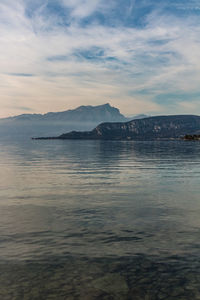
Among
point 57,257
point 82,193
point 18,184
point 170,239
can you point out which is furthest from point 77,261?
point 18,184

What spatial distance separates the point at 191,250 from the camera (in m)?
16.9

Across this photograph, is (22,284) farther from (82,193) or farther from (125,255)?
(82,193)

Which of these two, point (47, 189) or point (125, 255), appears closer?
point (125, 255)

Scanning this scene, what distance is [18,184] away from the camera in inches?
1649

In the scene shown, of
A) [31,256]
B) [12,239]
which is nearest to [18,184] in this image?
[12,239]

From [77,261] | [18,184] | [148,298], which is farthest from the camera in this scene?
[18,184]

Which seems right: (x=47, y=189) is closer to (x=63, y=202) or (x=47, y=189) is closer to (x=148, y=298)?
(x=63, y=202)

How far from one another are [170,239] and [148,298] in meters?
7.42

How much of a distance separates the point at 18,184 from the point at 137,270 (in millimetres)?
31302

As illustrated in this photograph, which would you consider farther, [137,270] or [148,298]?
[137,270]

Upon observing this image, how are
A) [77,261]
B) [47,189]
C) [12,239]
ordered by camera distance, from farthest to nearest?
[47,189] → [12,239] → [77,261]

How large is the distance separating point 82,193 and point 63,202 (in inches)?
201

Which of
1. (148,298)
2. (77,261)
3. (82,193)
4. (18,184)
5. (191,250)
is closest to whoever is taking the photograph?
(148,298)

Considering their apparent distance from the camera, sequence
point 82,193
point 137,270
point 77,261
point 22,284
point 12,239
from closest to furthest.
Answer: point 22,284 → point 137,270 → point 77,261 → point 12,239 → point 82,193
